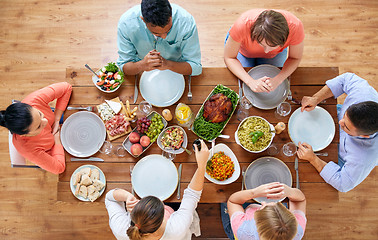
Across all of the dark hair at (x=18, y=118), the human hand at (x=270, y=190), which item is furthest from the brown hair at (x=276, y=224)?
the dark hair at (x=18, y=118)

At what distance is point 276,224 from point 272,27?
4.06 ft

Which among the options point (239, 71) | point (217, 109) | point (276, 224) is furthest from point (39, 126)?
→ point (276, 224)

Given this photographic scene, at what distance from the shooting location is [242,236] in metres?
1.80

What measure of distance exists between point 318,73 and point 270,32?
59 centimetres

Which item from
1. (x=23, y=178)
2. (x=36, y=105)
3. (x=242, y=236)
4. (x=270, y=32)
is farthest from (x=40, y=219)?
(x=270, y=32)

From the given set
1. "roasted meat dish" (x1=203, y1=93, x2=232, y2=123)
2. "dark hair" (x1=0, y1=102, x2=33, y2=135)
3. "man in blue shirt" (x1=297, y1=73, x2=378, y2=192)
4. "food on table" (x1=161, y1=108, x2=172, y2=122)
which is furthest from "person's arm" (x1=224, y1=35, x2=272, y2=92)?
"dark hair" (x1=0, y1=102, x2=33, y2=135)

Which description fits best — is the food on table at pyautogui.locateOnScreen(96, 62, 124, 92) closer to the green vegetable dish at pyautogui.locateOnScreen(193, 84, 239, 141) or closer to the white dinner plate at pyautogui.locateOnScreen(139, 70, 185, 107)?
the white dinner plate at pyautogui.locateOnScreen(139, 70, 185, 107)

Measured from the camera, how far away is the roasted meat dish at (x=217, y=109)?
6.24 feet

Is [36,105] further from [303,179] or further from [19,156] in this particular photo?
[303,179]

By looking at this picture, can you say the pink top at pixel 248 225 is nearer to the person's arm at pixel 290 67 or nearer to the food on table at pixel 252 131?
the food on table at pixel 252 131

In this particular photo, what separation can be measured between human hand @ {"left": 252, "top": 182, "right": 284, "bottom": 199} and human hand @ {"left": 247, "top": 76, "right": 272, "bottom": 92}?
67cm

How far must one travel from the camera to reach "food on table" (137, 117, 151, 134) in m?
1.93

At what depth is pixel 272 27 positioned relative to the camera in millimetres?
1727

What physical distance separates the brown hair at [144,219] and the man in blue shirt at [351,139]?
1.08 meters
